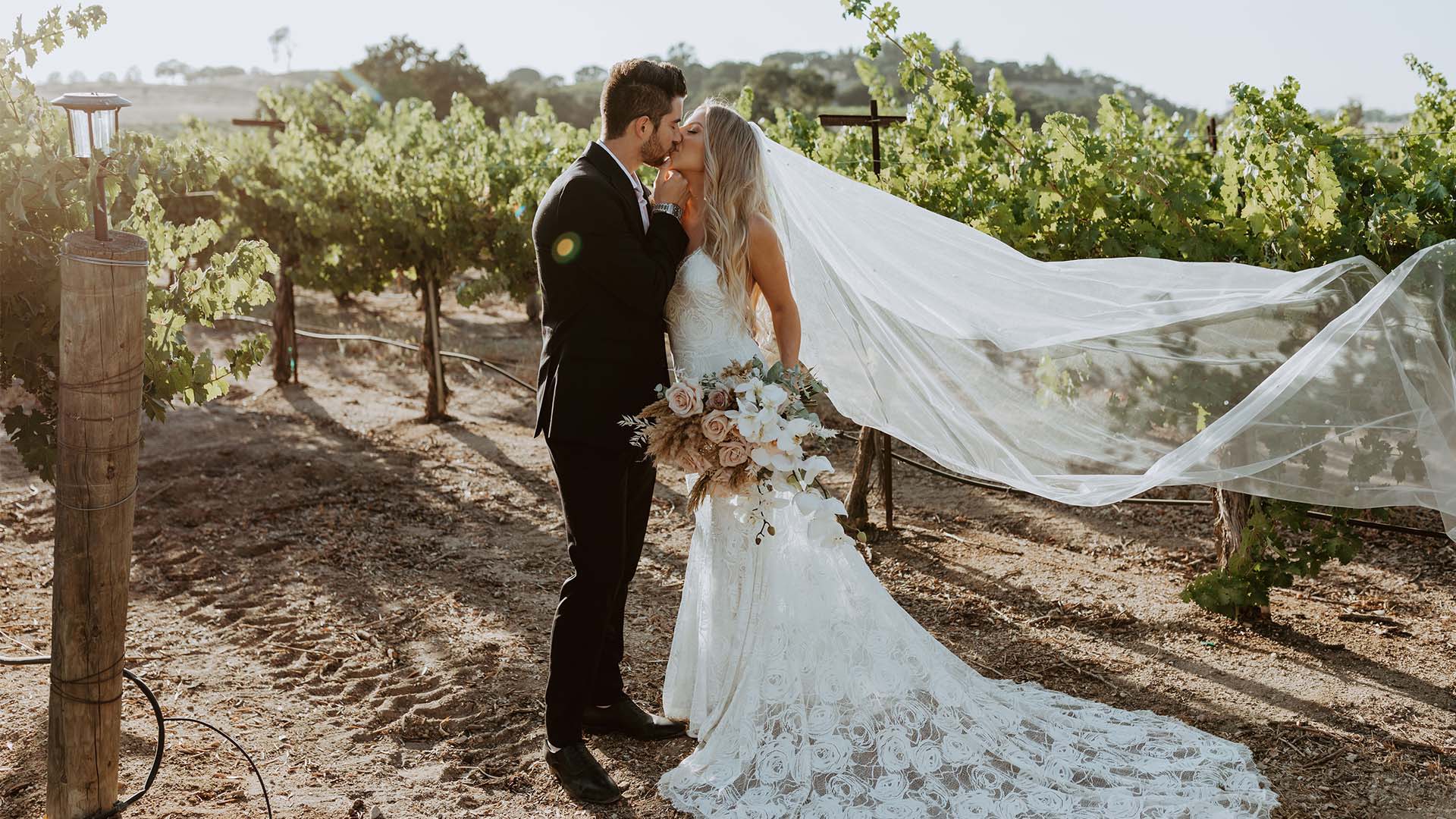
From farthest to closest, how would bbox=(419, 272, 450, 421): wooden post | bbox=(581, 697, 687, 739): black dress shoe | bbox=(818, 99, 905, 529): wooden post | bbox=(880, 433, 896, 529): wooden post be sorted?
bbox=(419, 272, 450, 421): wooden post → bbox=(880, 433, 896, 529): wooden post → bbox=(818, 99, 905, 529): wooden post → bbox=(581, 697, 687, 739): black dress shoe

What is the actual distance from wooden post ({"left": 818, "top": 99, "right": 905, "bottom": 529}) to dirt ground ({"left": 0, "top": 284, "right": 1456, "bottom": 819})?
0.21 meters

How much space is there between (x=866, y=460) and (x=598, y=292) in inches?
133

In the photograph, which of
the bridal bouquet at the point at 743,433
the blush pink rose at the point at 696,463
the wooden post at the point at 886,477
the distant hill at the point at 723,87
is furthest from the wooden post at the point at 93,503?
the distant hill at the point at 723,87

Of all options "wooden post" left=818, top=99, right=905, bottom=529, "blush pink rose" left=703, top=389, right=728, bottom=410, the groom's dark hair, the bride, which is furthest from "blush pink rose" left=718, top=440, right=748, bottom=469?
"wooden post" left=818, top=99, right=905, bottom=529

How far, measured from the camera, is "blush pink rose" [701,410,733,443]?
10.6 feet

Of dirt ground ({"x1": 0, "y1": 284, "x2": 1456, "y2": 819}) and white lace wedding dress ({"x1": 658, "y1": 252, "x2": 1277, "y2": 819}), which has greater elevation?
white lace wedding dress ({"x1": 658, "y1": 252, "x2": 1277, "y2": 819})

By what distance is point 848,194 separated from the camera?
4117 millimetres

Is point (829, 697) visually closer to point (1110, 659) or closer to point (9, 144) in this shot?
point (1110, 659)

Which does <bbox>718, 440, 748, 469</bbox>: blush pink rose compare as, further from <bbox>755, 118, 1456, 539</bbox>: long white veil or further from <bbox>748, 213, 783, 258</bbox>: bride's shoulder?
<bbox>755, 118, 1456, 539</bbox>: long white veil

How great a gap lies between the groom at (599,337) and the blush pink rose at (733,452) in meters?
0.33

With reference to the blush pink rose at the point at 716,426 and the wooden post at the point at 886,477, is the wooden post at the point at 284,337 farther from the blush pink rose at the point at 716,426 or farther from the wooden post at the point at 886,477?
the blush pink rose at the point at 716,426

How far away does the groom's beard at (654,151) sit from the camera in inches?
135

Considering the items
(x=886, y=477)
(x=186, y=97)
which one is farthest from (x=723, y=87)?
(x=186, y=97)

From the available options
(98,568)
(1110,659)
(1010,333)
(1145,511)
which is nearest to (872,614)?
(1010,333)
